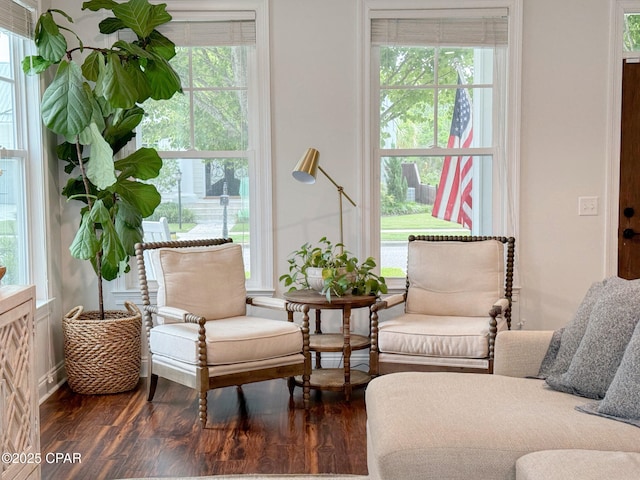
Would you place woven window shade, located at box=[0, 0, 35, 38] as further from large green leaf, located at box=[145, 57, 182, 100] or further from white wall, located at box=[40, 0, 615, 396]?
large green leaf, located at box=[145, 57, 182, 100]

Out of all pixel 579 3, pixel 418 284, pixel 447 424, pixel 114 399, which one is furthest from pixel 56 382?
pixel 579 3

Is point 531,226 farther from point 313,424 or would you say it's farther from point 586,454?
point 586,454

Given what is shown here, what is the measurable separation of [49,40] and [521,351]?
298 centimetres

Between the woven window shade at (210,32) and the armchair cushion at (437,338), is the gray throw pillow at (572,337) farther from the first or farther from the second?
the woven window shade at (210,32)

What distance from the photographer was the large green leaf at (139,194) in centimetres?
459

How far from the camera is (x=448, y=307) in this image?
4.67m

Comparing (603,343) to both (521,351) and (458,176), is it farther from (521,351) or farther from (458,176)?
(458,176)

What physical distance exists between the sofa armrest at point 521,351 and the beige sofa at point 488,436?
0.28 metres

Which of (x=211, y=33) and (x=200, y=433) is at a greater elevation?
(x=211, y=33)

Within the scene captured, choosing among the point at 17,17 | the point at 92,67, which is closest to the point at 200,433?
the point at 92,67

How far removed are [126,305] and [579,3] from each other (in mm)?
3289

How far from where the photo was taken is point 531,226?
502 cm

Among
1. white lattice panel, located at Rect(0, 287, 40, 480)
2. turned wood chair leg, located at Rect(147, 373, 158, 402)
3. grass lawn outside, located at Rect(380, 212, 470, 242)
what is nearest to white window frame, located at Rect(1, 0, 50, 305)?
turned wood chair leg, located at Rect(147, 373, 158, 402)
